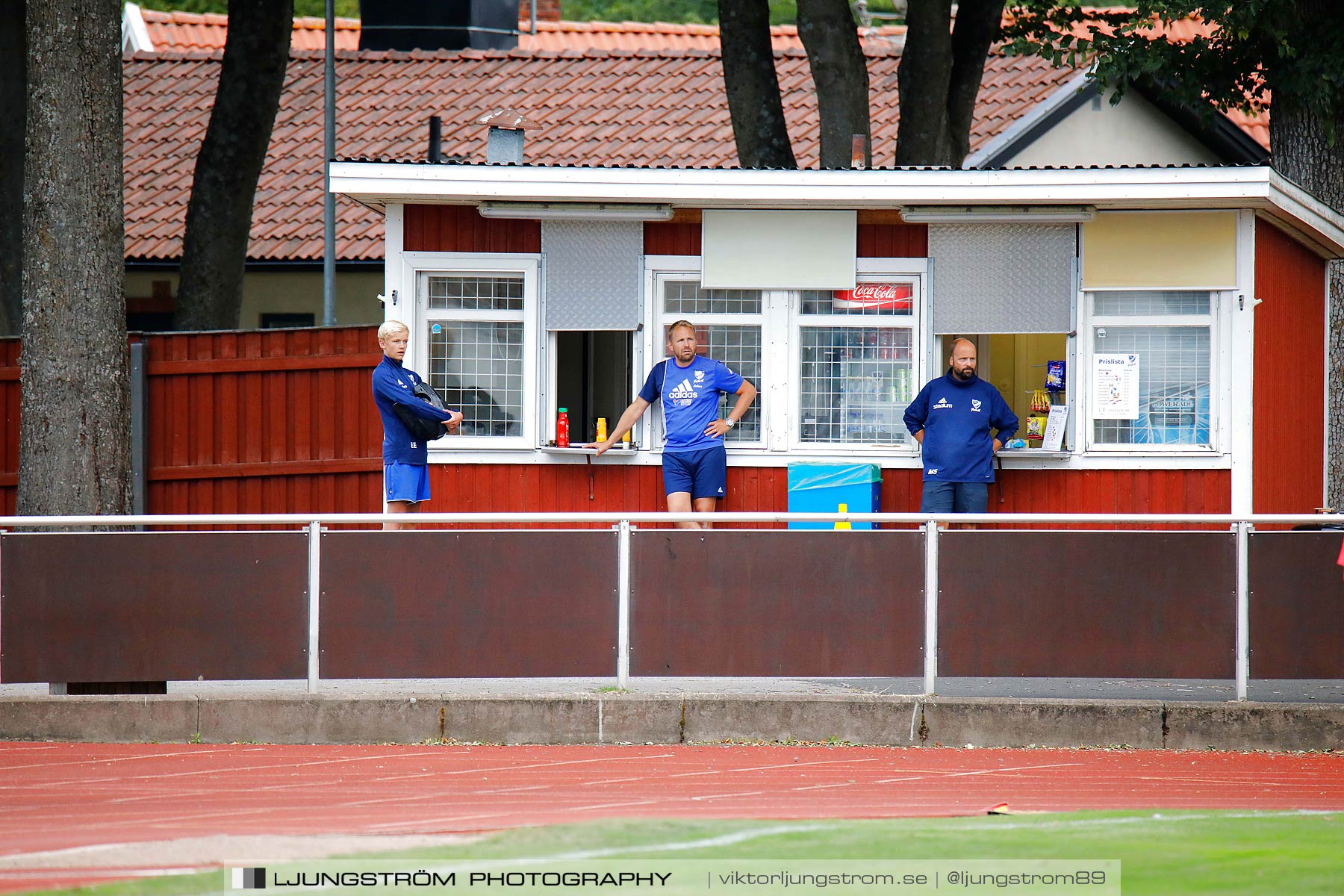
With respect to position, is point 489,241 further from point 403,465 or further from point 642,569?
point 642,569

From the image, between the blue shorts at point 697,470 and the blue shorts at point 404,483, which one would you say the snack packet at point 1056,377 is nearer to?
the blue shorts at point 697,470

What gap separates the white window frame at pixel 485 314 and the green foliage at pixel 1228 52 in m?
6.16

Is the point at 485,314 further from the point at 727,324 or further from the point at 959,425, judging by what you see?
the point at 959,425

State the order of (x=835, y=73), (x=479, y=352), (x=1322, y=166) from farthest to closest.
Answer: (x=835, y=73), (x=1322, y=166), (x=479, y=352)

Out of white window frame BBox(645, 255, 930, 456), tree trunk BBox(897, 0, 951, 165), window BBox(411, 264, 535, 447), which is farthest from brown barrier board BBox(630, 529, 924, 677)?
tree trunk BBox(897, 0, 951, 165)

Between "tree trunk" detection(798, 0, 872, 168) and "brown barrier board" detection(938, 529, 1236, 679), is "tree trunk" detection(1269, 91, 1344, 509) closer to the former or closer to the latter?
"tree trunk" detection(798, 0, 872, 168)

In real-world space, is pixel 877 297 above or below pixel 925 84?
below

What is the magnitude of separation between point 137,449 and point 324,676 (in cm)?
527

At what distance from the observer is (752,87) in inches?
650

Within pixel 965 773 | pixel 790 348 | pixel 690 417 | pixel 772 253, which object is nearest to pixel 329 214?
pixel 772 253

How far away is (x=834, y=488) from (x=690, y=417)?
3.68 ft

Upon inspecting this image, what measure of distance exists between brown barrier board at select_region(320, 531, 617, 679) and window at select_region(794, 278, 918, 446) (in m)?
2.95

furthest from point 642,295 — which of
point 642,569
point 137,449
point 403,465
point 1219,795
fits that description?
point 1219,795

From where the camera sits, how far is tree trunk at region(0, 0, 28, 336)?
16406mm
